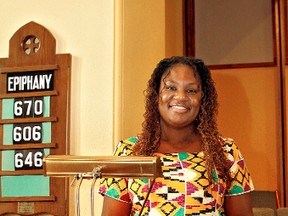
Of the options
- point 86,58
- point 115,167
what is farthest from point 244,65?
point 115,167

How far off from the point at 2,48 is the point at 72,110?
1.80 feet

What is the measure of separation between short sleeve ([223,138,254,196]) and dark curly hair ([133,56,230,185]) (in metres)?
0.02

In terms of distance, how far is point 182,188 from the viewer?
1580mm

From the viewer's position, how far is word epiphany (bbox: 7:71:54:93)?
2.66 meters

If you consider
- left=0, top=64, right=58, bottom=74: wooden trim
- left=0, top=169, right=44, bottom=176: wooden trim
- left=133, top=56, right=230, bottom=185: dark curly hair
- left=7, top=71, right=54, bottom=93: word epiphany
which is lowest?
left=0, top=169, right=44, bottom=176: wooden trim

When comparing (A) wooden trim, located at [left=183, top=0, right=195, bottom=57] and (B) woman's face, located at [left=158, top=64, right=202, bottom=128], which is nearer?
(B) woman's face, located at [left=158, top=64, right=202, bottom=128]

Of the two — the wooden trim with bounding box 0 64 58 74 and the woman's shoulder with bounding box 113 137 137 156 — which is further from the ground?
the wooden trim with bounding box 0 64 58 74

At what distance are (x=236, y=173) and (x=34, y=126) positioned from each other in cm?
130

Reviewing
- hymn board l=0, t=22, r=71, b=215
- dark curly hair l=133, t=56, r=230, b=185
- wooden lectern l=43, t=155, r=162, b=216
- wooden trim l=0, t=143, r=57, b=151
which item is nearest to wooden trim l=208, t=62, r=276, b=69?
hymn board l=0, t=22, r=71, b=215

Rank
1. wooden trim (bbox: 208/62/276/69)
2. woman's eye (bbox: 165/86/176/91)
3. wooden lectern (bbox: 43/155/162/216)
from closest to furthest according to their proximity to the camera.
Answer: wooden lectern (bbox: 43/155/162/216) < woman's eye (bbox: 165/86/176/91) < wooden trim (bbox: 208/62/276/69)

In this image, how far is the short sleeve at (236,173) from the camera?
1667mm

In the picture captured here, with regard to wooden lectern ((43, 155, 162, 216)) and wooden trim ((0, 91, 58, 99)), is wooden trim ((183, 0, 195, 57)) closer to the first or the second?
wooden trim ((0, 91, 58, 99))

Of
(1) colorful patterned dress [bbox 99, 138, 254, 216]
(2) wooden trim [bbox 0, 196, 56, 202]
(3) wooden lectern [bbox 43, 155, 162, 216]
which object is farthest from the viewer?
(2) wooden trim [bbox 0, 196, 56, 202]

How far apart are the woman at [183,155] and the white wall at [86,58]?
34.9 inches
